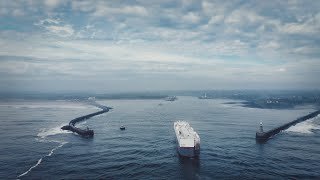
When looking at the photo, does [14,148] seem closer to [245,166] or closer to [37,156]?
[37,156]

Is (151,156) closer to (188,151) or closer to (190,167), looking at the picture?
(188,151)

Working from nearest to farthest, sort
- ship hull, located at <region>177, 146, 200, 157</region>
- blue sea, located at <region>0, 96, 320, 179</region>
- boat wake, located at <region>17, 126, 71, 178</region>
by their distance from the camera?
blue sea, located at <region>0, 96, 320, 179</region>
boat wake, located at <region>17, 126, 71, 178</region>
ship hull, located at <region>177, 146, 200, 157</region>

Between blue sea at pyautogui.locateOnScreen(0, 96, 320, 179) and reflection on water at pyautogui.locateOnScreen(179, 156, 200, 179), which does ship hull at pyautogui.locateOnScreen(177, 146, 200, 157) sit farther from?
blue sea at pyautogui.locateOnScreen(0, 96, 320, 179)

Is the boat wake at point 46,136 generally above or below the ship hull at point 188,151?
below

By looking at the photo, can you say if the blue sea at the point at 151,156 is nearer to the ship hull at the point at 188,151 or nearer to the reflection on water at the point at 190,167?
Answer: the reflection on water at the point at 190,167

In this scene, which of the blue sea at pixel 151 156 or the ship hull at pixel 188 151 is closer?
the blue sea at pixel 151 156

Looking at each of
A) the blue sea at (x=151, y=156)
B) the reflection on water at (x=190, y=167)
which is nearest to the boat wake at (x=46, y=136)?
the blue sea at (x=151, y=156)

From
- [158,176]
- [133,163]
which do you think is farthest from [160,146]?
[158,176]

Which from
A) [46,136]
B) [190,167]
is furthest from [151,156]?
[46,136]

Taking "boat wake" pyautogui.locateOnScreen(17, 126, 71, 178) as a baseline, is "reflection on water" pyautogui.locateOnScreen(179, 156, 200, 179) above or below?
below

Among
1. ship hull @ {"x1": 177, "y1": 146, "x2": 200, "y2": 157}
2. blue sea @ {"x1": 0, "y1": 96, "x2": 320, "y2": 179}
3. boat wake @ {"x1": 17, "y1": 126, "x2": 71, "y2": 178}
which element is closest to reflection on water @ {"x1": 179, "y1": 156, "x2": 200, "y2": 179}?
blue sea @ {"x1": 0, "y1": 96, "x2": 320, "y2": 179}

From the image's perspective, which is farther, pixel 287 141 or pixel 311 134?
pixel 311 134
